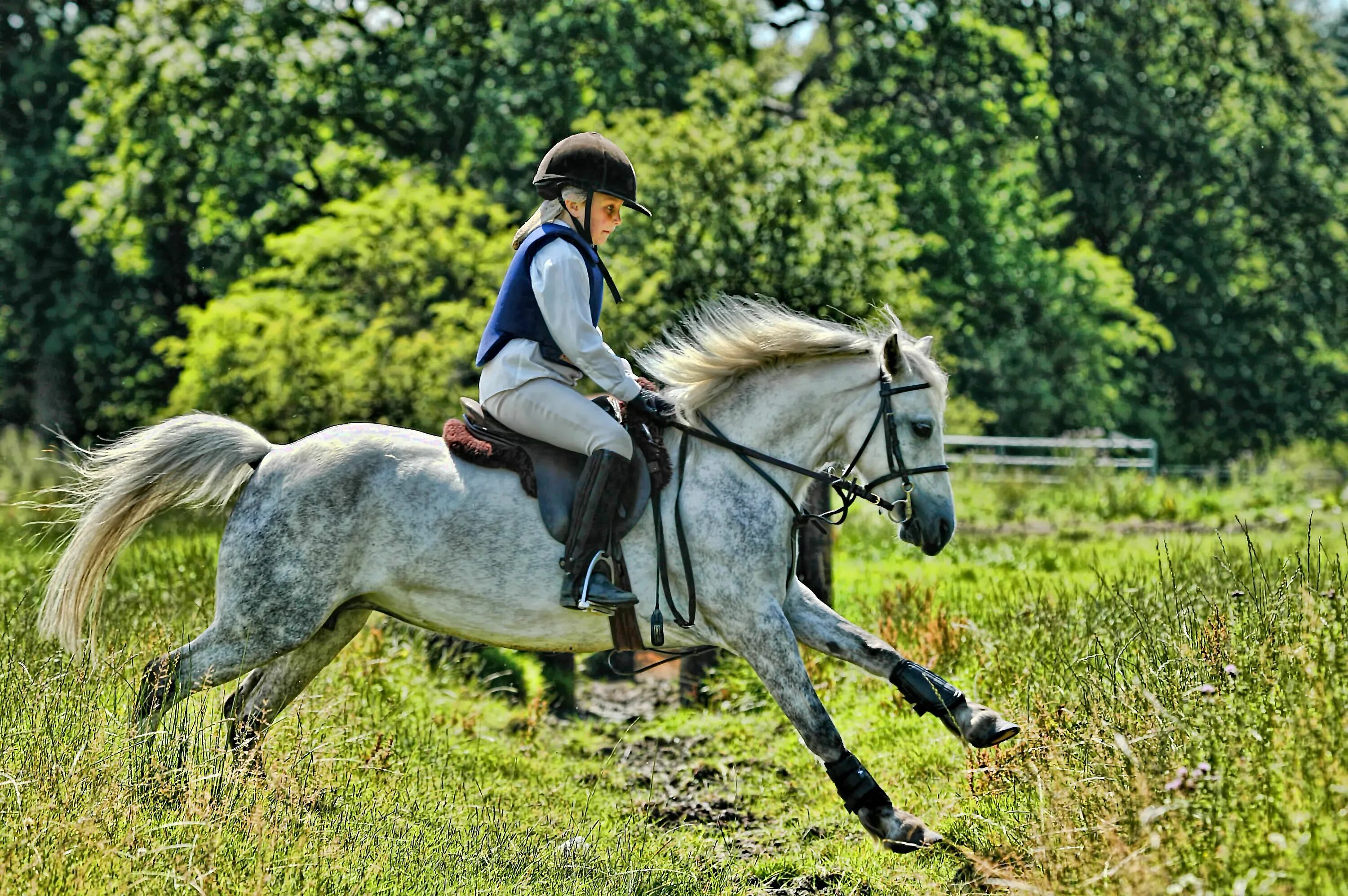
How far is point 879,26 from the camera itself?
26750mm

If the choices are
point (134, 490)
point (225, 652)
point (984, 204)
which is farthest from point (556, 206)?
point (984, 204)

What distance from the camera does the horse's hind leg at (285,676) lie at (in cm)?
637

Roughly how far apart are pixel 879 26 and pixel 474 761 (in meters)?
22.3

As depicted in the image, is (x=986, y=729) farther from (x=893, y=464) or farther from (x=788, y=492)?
(x=788, y=492)

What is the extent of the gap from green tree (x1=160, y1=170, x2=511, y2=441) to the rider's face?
22.0 feet

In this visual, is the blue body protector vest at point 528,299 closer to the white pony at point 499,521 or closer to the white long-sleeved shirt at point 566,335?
the white long-sleeved shirt at point 566,335

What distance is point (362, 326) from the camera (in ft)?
45.2

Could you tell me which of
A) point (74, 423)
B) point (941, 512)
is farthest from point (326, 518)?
point (74, 423)

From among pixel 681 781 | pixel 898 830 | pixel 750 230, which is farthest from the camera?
pixel 750 230

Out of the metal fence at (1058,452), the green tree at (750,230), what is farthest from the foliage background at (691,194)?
the metal fence at (1058,452)

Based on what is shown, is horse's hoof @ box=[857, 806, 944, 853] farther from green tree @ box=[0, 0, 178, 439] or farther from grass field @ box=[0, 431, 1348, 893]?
green tree @ box=[0, 0, 178, 439]

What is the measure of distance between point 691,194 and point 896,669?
6.64 m

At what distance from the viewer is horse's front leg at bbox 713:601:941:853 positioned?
5.27 meters

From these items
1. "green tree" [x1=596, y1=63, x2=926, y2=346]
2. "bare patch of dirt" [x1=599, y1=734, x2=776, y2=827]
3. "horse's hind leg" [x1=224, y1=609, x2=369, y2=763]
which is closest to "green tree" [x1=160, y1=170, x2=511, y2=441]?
"green tree" [x1=596, y1=63, x2=926, y2=346]
